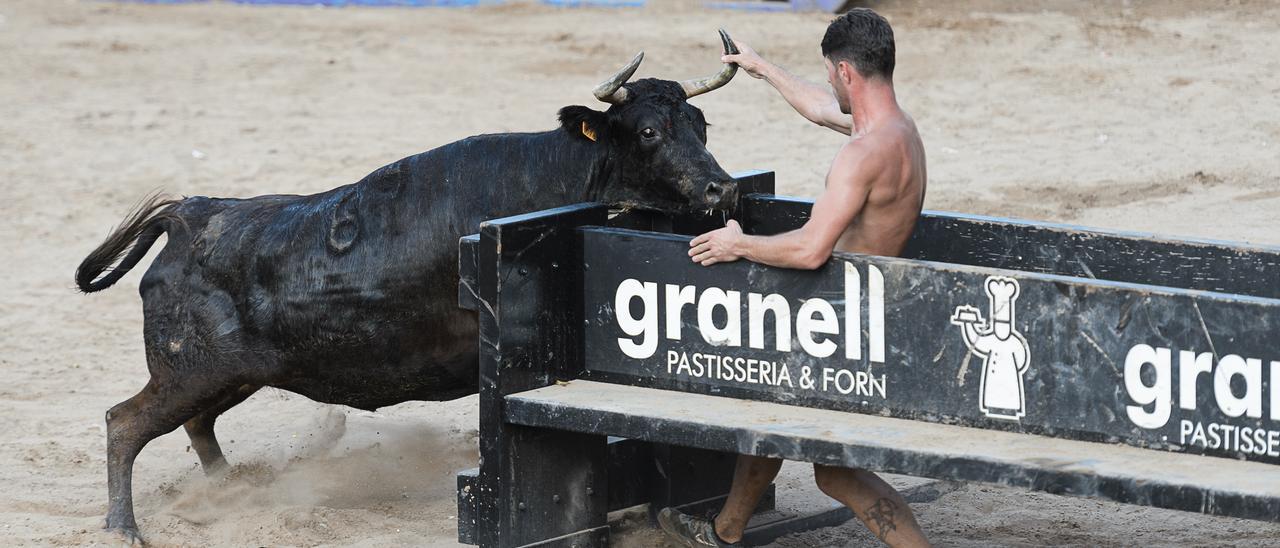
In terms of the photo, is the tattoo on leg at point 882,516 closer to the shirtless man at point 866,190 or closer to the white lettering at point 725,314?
the shirtless man at point 866,190

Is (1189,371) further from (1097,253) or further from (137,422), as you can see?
(137,422)

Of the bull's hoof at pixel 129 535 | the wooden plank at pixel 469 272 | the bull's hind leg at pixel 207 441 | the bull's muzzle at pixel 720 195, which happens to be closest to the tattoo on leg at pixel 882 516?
the bull's muzzle at pixel 720 195

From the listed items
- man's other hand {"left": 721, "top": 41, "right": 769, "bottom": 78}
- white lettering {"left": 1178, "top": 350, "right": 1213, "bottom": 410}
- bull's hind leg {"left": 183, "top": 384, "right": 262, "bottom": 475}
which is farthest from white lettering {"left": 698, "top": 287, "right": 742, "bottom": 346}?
bull's hind leg {"left": 183, "top": 384, "right": 262, "bottom": 475}

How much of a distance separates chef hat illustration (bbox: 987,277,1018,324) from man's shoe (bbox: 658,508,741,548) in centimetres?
162

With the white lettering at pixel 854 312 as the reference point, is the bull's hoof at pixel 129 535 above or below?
below

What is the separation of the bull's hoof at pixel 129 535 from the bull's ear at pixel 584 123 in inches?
87.3

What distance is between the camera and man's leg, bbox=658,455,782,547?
5645mm

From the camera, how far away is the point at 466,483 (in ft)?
17.7

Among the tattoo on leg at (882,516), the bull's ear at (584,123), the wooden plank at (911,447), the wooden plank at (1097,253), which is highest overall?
the bull's ear at (584,123)

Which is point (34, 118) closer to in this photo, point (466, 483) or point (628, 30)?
point (628, 30)

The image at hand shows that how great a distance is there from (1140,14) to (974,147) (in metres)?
3.53

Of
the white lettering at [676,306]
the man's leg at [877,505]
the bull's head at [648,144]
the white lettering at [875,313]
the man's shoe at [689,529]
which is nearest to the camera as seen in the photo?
the white lettering at [875,313]

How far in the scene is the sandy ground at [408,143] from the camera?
6844 mm

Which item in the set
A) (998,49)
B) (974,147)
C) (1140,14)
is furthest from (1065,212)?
(1140,14)
